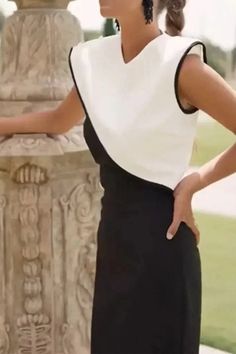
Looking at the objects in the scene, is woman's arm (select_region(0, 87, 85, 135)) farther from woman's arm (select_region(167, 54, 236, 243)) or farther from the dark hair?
woman's arm (select_region(167, 54, 236, 243))

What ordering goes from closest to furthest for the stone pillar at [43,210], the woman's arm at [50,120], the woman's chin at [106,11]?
the woman's chin at [106,11] < the woman's arm at [50,120] < the stone pillar at [43,210]

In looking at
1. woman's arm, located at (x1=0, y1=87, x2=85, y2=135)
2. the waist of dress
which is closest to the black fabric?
the waist of dress

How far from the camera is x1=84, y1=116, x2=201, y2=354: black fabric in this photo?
1.86m

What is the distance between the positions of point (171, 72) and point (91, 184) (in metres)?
0.84

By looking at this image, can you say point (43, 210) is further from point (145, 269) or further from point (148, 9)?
point (148, 9)

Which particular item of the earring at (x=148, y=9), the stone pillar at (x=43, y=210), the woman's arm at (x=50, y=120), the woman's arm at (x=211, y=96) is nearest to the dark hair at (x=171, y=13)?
the earring at (x=148, y=9)

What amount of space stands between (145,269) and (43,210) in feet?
2.16

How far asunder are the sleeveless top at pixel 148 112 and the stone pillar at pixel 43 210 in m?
0.52

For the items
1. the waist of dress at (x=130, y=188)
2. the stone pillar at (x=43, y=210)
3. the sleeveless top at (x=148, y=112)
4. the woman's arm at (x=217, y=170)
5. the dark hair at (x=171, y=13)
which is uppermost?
the dark hair at (x=171, y=13)

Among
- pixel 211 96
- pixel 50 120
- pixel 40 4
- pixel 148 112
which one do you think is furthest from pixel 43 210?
pixel 211 96

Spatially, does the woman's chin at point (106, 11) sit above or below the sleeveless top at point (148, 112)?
above

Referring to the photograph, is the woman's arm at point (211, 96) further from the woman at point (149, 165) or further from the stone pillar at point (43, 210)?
the stone pillar at point (43, 210)

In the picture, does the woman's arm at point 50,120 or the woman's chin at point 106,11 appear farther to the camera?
the woman's arm at point 50,120

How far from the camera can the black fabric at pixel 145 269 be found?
1861 mm
